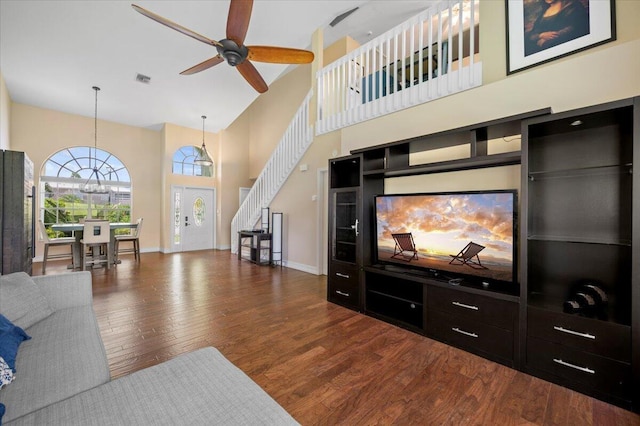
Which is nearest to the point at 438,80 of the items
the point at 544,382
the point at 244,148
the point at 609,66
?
the point at 609,66

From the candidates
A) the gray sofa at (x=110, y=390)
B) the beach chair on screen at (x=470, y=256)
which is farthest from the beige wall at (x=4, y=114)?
the beach chair on screen at (x=470, y=256)

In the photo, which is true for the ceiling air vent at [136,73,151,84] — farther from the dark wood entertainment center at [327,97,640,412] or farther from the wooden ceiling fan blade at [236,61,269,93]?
the dark wood entertainment center at [327,97,640,412]

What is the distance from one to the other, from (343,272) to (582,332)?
7.13ft

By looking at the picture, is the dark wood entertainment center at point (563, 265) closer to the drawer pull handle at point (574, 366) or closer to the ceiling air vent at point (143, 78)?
the drawer pull handle at point (574, 366)

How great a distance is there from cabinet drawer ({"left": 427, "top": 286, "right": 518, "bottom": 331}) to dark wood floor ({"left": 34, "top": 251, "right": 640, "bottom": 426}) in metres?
0.33

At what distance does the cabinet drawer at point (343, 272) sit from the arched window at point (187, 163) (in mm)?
6197

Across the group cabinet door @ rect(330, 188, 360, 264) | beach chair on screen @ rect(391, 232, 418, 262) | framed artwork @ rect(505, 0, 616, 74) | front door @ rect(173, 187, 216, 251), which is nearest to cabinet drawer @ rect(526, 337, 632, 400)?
beach chair on screen @ rect(391, 232, 418, 262)

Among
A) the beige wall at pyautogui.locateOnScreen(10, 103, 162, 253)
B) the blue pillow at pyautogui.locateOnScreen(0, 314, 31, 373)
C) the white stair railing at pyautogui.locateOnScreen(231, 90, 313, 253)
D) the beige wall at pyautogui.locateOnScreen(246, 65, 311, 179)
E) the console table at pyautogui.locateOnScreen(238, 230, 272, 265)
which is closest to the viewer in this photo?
the blue pillow at pyautogui.locateOnScreen(0, 314, 31, 373)

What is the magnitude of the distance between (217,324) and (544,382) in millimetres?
2827

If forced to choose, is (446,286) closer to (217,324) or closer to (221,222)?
(217,324)

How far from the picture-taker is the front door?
7613mm

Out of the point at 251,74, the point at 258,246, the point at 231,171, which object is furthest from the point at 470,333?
the point at 231,171

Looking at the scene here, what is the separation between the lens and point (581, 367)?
1.78 m

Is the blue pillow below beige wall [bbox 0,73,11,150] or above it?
below
